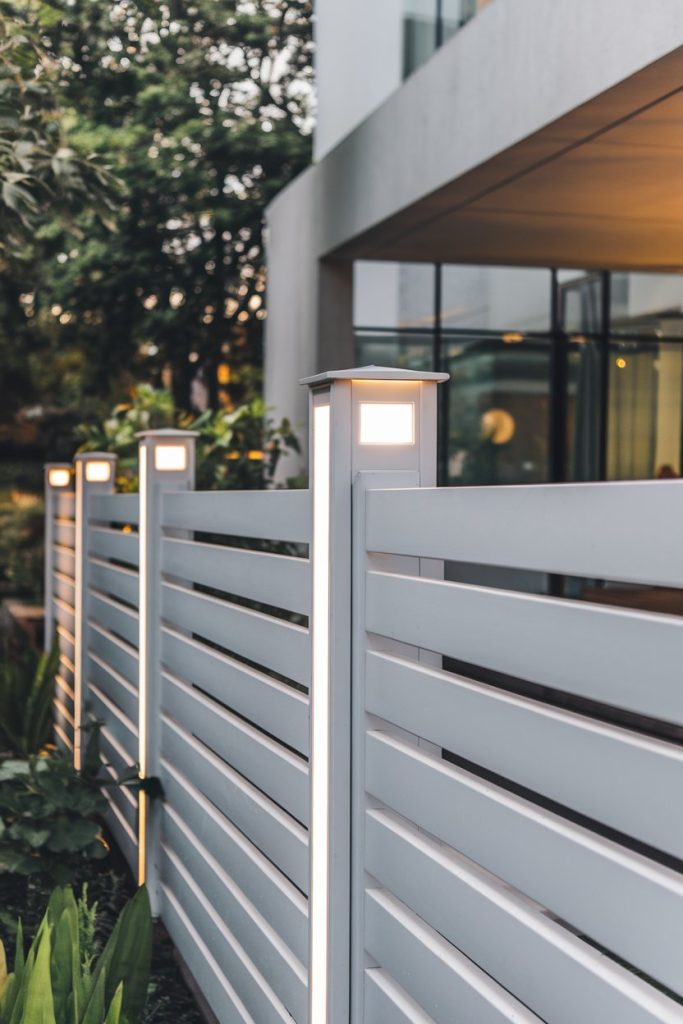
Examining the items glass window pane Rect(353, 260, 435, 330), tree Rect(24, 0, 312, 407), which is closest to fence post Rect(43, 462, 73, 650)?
glass window pane Rect(353, 260, 435, 330)

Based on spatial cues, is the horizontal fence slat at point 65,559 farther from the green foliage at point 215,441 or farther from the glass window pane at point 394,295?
the glass window pane at point 394,295

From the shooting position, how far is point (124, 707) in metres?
5.25

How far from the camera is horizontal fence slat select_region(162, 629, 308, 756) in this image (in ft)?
9.03

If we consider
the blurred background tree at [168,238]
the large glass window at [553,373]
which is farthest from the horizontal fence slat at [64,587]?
the blurred background tree at [168,238]

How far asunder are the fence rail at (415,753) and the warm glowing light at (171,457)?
253mm

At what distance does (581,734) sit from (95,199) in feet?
16.2

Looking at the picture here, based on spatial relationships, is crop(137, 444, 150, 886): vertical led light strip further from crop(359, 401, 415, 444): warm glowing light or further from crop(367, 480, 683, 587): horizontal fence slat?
crop(367, 480, 683, 587): horizontal fence slat

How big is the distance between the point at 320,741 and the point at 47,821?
246 centimetres

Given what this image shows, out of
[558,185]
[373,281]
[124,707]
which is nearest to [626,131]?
[558,185]

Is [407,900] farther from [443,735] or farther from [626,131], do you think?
[626,131]

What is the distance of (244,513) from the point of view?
3.31 meters

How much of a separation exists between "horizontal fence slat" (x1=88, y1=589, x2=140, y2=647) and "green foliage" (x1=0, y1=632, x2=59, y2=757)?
816mm

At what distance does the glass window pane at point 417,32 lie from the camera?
30.6ft

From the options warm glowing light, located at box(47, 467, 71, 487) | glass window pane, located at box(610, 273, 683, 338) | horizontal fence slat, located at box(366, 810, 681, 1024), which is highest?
glass window pane, located at box(610, 273, 683, 338)
